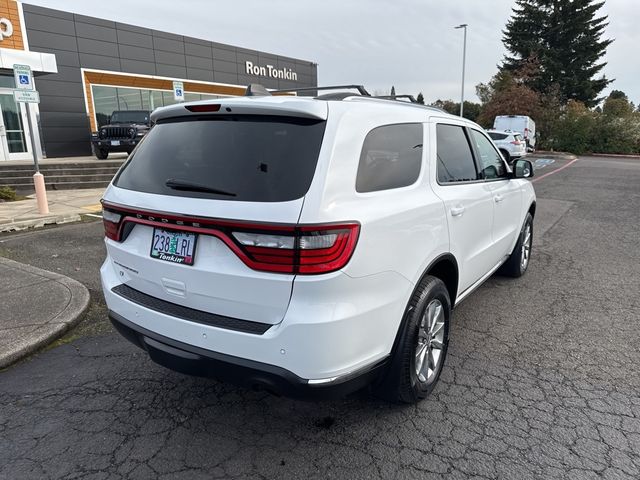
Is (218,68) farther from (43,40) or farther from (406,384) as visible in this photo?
(406,384)

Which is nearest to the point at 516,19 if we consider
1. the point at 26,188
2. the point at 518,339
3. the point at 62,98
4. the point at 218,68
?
the point at 218,68

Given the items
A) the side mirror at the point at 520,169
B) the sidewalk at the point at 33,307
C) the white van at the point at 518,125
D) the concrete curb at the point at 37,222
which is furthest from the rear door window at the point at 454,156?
the white van at the point at 518,125

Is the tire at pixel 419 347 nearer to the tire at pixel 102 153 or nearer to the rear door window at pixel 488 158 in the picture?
the rear door window at pixel 488 158

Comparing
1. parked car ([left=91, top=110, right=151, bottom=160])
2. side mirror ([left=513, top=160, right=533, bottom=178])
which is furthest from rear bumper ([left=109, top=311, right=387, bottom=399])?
parked car ([left=91, top=110, right=151, bottom=160])

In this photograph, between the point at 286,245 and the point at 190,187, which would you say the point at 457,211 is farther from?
the point at 190,187

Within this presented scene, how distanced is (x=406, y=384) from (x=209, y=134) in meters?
1.83

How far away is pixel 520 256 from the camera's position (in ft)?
17.3

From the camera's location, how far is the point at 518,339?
12.6ft

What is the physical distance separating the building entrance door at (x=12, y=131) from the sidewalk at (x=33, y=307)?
1543 cm

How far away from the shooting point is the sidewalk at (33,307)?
11.9 feet

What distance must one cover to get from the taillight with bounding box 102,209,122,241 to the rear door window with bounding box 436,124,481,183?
6.83 ft

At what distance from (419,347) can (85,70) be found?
22803 millimetres

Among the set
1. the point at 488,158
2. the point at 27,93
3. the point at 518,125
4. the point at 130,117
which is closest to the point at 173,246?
the point at 488,158

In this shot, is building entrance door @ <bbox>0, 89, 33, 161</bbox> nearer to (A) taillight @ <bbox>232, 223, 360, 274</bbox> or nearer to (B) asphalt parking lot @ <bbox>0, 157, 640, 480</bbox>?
(B) asphalt parking lot @ <bbox>0, 157, 640, 480</bbox>
